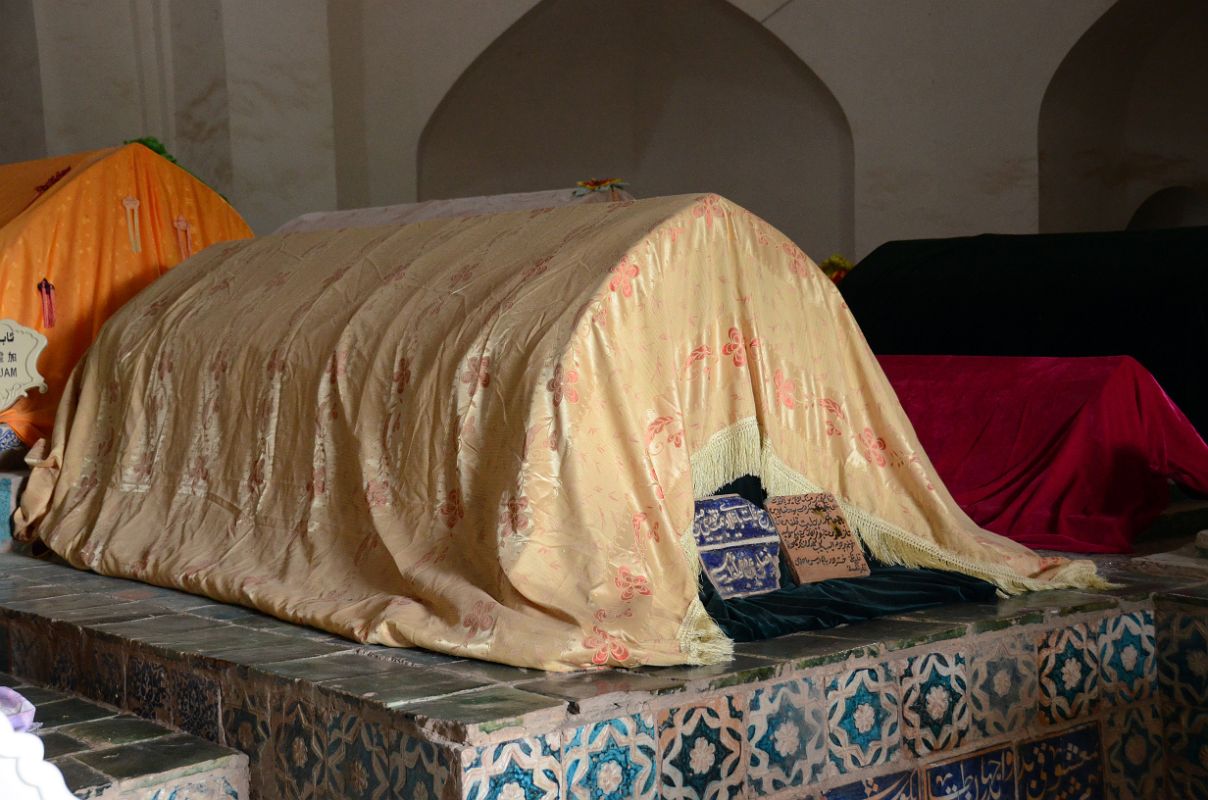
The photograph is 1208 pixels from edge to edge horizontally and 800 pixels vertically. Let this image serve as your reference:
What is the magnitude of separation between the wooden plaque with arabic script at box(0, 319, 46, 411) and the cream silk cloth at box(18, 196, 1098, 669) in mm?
960

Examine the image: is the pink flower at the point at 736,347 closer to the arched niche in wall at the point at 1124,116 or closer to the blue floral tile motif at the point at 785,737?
the blue floral tile motif at the point at 785,737

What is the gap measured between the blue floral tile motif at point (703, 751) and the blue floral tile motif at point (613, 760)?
0.12 feet

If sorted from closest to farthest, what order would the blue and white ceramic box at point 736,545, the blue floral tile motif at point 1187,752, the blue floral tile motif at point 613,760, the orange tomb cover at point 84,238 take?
the blue floral tile motif at point 613,760, the blue and white ceramic box at point 736,545, the blue floral tile motif at point 1187,752, the orange tomb cover at point 84,238

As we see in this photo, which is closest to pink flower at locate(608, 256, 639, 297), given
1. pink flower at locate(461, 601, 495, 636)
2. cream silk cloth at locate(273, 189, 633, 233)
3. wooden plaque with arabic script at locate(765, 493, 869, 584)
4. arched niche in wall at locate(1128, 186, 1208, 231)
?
wooden plaque with arabic script at locate(765, 493, 869, 584)

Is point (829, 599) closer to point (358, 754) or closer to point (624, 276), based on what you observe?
point (624, 276)

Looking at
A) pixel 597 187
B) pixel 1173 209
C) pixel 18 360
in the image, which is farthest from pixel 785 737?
pixel 1173 209

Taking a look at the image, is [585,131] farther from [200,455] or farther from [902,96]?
[200,455]

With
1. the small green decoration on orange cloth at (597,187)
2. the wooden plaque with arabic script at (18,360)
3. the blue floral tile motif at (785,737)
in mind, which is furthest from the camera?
the small green decoration on orange cloth at (597,187)

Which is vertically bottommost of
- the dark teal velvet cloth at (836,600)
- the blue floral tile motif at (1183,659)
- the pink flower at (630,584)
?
the blue floral tile motif at (1183,659)

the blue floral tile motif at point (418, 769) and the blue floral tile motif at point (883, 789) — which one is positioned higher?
the blue floral tile motif at point (418, 769)

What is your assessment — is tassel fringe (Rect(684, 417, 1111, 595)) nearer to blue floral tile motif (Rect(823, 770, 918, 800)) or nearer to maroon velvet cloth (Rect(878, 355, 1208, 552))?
blue floral tile motif (Rect(823, 770, 918, 800))

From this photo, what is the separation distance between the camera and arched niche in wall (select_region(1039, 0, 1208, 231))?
945cm

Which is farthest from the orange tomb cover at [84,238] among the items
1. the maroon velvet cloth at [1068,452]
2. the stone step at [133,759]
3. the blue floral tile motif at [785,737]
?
the blue floral tile motif at [785,737]

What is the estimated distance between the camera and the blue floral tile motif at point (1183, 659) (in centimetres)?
375
